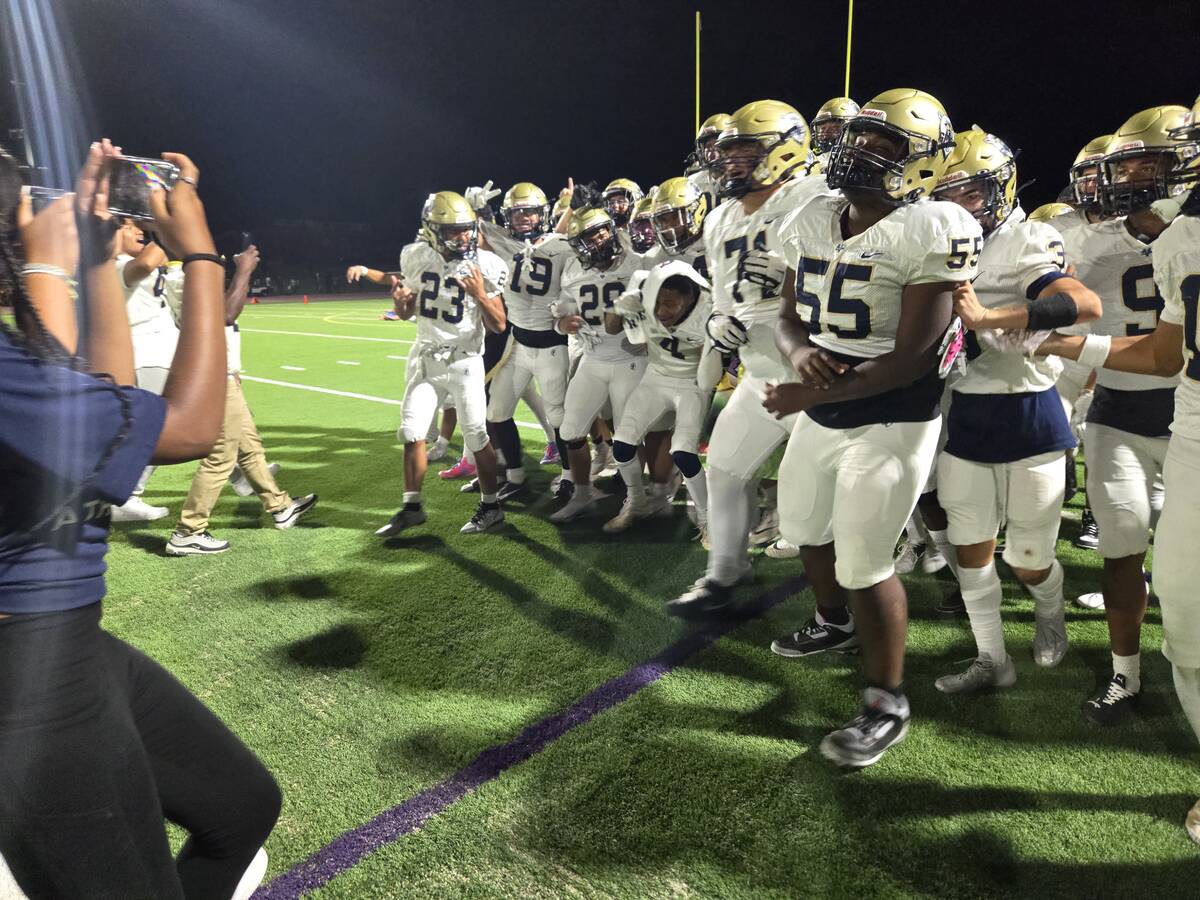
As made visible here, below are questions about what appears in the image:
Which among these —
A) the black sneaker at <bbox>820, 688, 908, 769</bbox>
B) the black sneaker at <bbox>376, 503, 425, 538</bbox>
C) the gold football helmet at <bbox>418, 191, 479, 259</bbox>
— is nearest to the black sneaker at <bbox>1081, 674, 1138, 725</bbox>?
the black sneaker at <bbox>820, 688, 908, 769</bbox>

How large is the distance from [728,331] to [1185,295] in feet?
5.75

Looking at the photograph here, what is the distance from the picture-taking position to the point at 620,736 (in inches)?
106

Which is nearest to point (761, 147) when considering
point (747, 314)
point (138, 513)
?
point (747, 314)

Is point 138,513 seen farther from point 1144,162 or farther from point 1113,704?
point 1144,162

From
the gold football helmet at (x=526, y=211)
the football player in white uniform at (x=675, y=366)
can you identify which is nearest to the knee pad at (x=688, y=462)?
the football player in white uniform at (x=675, y=366)

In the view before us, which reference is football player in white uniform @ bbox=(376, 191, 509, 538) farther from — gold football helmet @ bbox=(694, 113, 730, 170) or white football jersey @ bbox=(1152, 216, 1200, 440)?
white football jersey @ bbox=(1152, 216, 1200, 440)

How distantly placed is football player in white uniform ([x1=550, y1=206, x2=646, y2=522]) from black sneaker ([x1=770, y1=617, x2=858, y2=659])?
7.12 ft

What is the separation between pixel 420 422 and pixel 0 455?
158 inches

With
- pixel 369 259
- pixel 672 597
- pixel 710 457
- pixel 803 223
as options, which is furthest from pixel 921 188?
pixel 369 259

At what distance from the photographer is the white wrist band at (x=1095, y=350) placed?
220 cm

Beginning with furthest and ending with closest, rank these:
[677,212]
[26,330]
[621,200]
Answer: [621,200] < [677,212] < [26,330]

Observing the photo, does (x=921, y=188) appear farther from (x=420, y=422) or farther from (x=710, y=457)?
(x=420, y=422)

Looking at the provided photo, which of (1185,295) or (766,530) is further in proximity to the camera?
(766,530)

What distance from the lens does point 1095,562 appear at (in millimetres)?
4016
